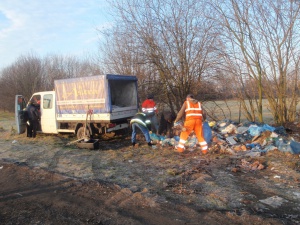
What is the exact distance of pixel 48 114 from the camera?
11.3 metres

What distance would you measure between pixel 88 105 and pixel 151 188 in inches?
217

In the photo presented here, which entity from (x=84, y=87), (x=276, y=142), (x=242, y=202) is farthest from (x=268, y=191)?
(x=84, y=87)

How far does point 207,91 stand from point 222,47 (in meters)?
1.84

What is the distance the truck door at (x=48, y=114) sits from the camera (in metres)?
11.1

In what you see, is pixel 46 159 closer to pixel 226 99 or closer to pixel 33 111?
pixel 33 111

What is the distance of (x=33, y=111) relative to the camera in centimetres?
1151

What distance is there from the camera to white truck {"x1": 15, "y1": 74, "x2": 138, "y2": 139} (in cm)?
934

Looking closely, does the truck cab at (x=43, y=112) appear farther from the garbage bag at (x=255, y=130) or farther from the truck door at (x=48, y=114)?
the garbage bag at (x=255, y=130)

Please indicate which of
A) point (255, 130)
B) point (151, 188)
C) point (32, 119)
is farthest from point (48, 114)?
point (255, 130)

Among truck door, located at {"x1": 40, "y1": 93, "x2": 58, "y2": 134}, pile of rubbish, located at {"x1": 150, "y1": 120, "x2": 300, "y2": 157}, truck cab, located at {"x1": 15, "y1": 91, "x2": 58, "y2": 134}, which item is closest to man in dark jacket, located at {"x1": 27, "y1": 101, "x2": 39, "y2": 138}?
truck cab, located at {"x1": 15, "y1": 91, "x2": 58, "y2": 134}

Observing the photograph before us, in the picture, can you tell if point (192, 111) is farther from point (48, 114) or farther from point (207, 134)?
point (48, 114)

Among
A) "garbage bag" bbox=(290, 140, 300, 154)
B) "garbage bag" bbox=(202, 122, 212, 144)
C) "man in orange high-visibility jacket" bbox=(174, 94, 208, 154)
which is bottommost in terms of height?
"garbage bag" bbox=(290, 140, 300, 154)

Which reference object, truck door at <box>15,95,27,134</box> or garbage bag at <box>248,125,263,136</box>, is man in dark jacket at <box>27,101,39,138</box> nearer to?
truck door at <box>15,95,27,134</box>

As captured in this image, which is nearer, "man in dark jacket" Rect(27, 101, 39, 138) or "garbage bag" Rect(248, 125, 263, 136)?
"garbage bag" Rect(248, 125, 263, 136)
